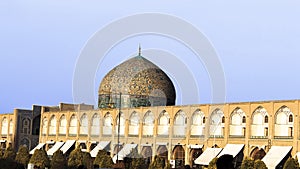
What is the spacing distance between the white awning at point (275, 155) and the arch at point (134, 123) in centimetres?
1634

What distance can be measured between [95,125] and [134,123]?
177 inches

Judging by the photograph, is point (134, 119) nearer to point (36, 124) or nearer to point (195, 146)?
point (195, 146)

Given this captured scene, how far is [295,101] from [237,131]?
6.28m

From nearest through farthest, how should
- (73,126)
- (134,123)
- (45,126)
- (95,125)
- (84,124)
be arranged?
(134,123) → (95,125) → (84,124) → (73,126) → (45,126)

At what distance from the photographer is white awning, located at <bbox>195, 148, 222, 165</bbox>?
4191 centimetres

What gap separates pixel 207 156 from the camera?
42125 mm

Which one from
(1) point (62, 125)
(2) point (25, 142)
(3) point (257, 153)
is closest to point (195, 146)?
(3) point (257, 153)

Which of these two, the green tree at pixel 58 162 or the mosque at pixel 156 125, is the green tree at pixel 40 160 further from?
the mosque at pixel 156 125

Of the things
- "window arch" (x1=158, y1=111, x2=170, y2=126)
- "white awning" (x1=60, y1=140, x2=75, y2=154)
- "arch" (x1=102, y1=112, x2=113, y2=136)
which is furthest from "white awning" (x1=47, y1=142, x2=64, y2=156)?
"window arch" (x1=158, y1=111, x2=170, y2=126)

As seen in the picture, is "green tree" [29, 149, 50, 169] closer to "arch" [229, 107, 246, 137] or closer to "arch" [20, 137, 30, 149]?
"arch" [229, 107, 246, 137]

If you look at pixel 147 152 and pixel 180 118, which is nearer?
pixel 180 118

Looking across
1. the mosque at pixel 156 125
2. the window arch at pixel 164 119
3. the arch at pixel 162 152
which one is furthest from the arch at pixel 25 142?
the arch at pixel 162 152

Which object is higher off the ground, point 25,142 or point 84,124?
point 84,124

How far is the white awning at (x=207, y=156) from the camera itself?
4191cm
